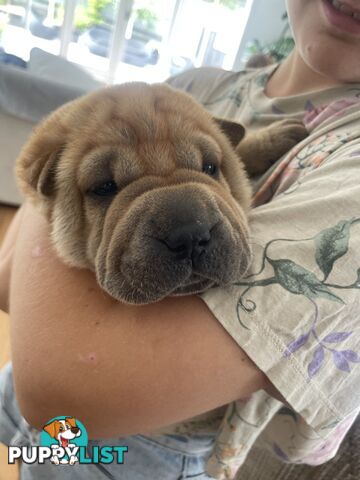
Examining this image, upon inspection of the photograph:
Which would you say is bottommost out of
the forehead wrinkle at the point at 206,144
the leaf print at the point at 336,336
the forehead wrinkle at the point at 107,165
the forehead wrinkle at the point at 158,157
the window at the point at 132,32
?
the window at the point at 132,32

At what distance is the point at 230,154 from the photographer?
97cm

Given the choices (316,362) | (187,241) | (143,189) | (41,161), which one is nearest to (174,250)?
(187,241)

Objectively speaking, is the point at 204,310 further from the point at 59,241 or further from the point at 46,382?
the point at 59,241

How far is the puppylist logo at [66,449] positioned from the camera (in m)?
0.64

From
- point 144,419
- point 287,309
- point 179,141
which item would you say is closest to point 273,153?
point 179,141

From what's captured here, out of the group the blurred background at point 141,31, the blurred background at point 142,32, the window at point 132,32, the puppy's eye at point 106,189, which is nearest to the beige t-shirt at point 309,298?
the puppy's eye at point 106,189

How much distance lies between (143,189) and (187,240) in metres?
0.15

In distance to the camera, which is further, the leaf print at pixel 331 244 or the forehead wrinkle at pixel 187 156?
the forehead wrinkle at pixel 187 156

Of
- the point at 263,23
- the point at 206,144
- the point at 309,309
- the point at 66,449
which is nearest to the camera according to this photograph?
the point at 309,309

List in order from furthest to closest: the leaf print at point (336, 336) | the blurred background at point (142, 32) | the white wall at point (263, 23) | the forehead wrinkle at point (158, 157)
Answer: the blurred background at point (142, 32) < the white wall at point (263, 23) < the forehead wrinkle at point (158, 157) < the leaf print at point (336, 336)

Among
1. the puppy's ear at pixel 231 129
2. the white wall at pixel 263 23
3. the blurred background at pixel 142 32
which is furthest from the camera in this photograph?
the blurred background at pixel 142 32

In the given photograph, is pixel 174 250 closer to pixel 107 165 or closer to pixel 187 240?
pixel 187 240

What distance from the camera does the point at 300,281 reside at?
0.58m

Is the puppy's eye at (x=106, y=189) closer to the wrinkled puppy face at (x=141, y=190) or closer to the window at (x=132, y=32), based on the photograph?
the wrinkled puppy face at (x=141, y=190)
